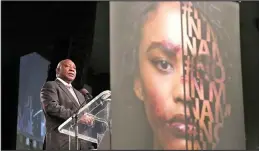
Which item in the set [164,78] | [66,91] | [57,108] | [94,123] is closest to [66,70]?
[66,91]

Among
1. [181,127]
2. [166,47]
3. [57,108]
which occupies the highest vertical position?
[166,47]

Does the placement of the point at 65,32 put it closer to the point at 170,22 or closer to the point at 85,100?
the point at 85,100

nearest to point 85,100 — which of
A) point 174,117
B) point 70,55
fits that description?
point 70,55

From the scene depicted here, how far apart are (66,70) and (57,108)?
0.23 m

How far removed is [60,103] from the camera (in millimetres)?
2439

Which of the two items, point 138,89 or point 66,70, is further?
point 66,70

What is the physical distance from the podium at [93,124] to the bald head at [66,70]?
0.64 ft

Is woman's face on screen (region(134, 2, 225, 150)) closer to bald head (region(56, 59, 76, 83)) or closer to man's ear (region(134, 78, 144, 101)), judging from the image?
man's ear (region(134, 78, 144, 101))

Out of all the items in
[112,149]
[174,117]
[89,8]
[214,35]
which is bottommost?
[112,149]

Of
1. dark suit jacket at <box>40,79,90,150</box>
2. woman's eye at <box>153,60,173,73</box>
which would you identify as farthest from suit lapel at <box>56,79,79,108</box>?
woman's eye at <box>153,60,173,73</box>

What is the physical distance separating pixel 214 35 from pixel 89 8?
0.76 meters

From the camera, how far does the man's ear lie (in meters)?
2.26

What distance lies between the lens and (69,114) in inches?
94.5

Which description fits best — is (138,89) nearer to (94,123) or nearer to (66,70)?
(94,123)
